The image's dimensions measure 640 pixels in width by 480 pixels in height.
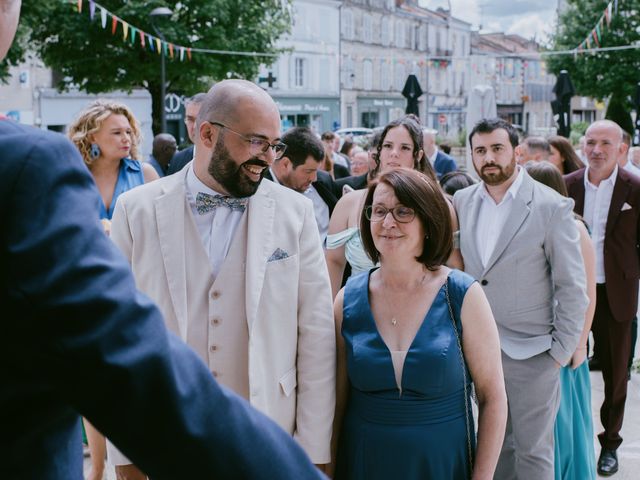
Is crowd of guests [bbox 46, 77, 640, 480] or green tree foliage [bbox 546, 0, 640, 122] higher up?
green tree foliage [bbox 546, 0, 640, 122]

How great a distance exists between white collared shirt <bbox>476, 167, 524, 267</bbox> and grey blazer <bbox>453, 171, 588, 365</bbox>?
5cm

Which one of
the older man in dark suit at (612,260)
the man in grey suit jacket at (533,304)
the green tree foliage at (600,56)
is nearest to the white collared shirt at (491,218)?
the man in grey suit jacket at (533,304)

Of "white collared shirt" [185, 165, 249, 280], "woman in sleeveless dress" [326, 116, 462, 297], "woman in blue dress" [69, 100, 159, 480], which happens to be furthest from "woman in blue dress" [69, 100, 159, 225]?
"white collared shirt" [185, 165, 249, 280]

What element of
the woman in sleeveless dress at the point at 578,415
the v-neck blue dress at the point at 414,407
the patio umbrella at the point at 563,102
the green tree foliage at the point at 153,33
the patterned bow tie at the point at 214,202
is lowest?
the woman in sleeveless dress at the point at 578,415

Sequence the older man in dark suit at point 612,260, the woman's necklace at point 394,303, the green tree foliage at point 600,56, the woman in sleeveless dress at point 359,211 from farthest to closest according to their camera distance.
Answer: the green tree foliage at point 600,56 → the older man in dark suit at point 612,260 → the woman in sleeveless dress at point 359,211 → the woman's necklace at point 394,303

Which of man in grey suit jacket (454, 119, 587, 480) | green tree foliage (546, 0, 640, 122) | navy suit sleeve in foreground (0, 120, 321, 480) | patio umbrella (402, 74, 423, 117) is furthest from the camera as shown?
green tree foliage (546, 0, 640, 122)

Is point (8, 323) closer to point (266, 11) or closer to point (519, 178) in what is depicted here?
point (519, 178)

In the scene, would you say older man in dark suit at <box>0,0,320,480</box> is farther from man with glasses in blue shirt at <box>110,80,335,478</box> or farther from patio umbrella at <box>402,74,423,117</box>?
patio umbrella at <box>402,74,423,117</box>

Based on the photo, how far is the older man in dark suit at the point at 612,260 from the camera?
550cm

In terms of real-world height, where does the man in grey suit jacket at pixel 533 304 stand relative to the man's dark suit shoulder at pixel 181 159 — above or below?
below

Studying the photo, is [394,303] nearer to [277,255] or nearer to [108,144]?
[277,255]

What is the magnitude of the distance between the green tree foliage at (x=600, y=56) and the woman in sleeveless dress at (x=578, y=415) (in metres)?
31.6

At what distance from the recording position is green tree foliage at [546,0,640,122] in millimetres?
34031

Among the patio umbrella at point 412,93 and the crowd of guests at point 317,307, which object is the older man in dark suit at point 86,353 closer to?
the crowd of guests at point 317,307
